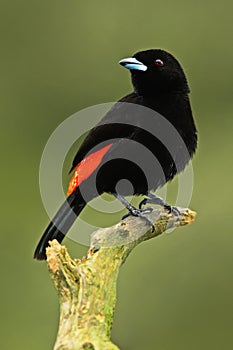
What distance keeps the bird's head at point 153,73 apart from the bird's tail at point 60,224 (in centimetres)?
67

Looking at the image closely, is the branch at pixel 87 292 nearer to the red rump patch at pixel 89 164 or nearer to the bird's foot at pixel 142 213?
the bird's foot at pixel 142 213

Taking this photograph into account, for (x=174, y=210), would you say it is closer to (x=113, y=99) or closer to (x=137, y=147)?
(x=137, y=147)

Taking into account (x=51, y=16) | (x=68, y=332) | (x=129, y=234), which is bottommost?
(x=68, y=332)

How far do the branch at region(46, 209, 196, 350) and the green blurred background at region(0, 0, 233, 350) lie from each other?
376 cm

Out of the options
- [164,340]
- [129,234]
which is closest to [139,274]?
[164,340]

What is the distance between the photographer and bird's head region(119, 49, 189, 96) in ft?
15.7

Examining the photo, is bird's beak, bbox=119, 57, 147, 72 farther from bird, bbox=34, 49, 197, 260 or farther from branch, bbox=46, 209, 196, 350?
branch, bbox=46, 209, 196, 350

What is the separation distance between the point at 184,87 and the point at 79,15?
16.3 ft

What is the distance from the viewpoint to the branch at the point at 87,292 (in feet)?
10.7

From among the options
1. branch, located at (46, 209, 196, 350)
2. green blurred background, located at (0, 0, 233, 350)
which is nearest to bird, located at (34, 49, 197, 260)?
branch, located at (46, 209, 196, 350)

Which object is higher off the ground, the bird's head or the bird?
the bird's head
